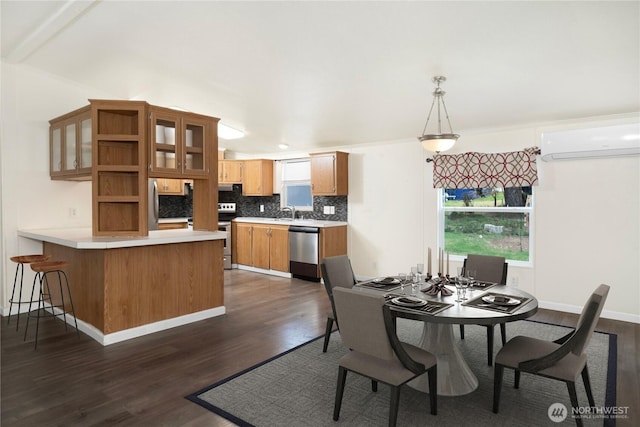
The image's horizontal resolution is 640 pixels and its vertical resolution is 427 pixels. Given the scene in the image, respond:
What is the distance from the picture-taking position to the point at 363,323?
2.22 metres

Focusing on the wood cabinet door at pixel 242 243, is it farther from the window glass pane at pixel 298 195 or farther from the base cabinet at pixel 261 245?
the window glass pane at pixel 298 195


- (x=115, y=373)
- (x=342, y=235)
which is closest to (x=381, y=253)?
(x=342, y=235)

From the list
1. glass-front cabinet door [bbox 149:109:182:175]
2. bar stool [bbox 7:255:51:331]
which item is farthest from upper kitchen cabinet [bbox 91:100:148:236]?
bar stool [bbox 7:255:51:331]

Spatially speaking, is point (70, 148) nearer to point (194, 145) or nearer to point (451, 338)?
point (194, 145)

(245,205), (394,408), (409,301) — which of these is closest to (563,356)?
(409,301)

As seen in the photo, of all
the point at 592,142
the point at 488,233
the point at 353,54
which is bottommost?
the point at 488,233

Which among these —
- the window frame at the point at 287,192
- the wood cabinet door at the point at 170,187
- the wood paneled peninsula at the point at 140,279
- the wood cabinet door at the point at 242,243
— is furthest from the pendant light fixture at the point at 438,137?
the wood cabinet door at the point at 170,187

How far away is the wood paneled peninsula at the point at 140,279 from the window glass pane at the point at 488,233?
3.15m

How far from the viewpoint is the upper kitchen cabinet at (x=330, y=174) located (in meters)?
6.29

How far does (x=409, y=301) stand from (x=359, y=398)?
73 centimetres

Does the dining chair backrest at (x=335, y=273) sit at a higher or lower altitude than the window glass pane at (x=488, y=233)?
lower

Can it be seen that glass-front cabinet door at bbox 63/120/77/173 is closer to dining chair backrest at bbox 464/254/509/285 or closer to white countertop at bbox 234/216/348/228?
white countertop at bbox 234/216/348/228

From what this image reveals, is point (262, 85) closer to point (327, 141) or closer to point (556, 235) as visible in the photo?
point (327, 141)

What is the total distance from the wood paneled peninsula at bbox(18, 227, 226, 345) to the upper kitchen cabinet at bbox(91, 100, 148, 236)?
0.96 feet
